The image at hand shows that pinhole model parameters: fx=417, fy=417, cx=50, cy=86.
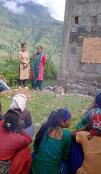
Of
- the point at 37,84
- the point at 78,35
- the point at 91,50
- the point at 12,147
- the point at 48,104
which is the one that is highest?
the point at 78,35

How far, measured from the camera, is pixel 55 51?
84.8 feet

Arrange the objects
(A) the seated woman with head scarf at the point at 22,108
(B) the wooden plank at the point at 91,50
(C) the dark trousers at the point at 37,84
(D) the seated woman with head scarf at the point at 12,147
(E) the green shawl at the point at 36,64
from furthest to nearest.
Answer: (C) the dark trousers at the point at 37,84 → (E) the green shawl at the point at 36,64 → (B) the wooden plank at the point at 91,50 → (A) the seated woman with head scarf at the point at 22,108 → (D) the seated woman with head scarf at the point at 12,147

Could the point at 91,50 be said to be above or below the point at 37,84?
above

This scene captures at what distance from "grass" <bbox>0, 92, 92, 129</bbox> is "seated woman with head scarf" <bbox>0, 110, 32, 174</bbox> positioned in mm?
3298

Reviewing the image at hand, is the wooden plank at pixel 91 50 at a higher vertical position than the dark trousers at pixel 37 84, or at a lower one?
higher

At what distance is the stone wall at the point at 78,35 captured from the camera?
12.8m

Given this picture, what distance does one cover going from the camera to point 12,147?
5.06 m

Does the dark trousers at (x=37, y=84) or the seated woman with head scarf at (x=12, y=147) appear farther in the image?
the dark trousers at (x=37, y=84)

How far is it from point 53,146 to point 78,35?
841 cm

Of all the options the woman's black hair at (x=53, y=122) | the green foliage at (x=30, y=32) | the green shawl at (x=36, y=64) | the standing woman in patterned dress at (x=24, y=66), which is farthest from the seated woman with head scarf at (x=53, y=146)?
the green foliage at (x=30, y=32)

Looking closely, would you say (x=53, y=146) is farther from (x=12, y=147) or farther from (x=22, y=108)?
(x=22, y=108)

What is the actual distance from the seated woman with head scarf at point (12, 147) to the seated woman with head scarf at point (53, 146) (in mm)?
178

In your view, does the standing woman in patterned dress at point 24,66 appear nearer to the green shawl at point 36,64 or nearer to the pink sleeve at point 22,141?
the green shawl at point 36,64

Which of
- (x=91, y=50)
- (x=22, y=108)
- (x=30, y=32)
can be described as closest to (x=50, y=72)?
(x=91, y=50)
